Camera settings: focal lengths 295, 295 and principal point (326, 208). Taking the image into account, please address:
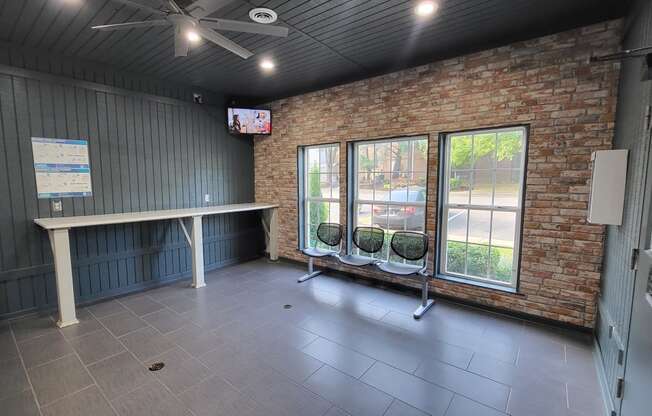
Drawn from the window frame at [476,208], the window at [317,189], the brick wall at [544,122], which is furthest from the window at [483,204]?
the window at [317,189]

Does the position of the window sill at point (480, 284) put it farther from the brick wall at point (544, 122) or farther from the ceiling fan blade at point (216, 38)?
the ceiling fan blade at point (216, 38)

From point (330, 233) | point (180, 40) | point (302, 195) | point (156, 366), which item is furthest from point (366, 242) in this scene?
point (180, 40)

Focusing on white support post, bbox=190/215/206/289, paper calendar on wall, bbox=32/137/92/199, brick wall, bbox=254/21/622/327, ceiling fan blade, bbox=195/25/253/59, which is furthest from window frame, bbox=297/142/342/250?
paper calendar on wall, bbox=32/137/92/199

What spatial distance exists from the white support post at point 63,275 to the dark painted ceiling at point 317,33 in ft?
6.51

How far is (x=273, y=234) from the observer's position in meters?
5.45

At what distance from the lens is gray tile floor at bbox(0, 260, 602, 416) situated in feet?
6.60

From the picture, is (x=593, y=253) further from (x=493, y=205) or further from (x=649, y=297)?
(x=649, y=297)

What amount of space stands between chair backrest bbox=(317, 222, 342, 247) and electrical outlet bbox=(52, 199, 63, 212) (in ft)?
10.8

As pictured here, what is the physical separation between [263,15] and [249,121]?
8.89 ft

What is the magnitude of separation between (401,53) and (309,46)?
106 centimetres

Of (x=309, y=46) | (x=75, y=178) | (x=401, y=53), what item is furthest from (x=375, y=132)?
(x=75, y=178)

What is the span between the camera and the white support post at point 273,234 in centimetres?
538

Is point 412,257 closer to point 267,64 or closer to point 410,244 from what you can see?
point 410,244

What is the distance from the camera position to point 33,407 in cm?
199
